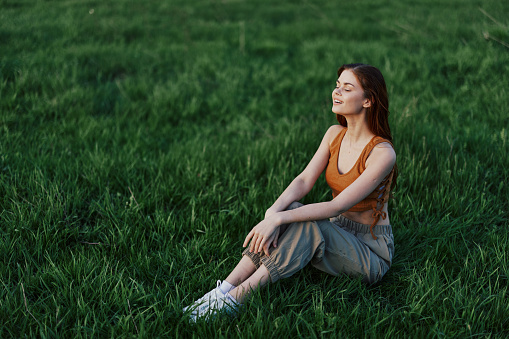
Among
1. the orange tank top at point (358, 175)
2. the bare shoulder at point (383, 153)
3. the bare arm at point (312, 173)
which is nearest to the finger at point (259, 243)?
the bare arm at point (312, 173)

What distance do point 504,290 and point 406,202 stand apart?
91 cm

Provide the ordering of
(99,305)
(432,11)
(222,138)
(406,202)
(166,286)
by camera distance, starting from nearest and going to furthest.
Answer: (99,305), (166,286), (406,202), (222,138), (432,11)

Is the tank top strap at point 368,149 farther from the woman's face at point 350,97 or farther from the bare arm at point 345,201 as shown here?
the woman's face at point 350,97

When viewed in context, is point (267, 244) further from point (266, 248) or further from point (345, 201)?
point (345, 201)

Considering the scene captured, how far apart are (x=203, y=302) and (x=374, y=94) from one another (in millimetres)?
1335

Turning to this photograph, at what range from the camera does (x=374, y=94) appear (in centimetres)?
214

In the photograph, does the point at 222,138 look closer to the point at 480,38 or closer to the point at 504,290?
the point at 504,290

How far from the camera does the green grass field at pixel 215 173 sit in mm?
2033

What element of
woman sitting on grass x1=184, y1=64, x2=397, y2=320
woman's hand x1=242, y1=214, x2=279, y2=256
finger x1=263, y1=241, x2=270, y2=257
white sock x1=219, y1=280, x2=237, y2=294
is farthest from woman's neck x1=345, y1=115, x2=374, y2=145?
white sock x1=219, y1=280, x2=237, y2=294

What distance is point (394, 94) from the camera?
4574 mm

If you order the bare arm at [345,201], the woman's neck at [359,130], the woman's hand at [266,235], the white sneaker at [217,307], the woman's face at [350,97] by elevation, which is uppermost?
the woman's face at [350,97]

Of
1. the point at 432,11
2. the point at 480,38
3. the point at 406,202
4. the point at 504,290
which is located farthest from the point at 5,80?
the point at 432,11

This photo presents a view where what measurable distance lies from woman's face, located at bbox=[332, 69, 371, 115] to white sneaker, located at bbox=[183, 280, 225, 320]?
1089mm

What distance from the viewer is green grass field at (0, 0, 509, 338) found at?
2033mm
